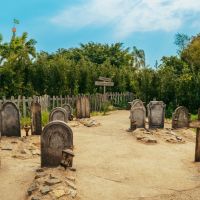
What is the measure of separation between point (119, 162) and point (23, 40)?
22.9 meters

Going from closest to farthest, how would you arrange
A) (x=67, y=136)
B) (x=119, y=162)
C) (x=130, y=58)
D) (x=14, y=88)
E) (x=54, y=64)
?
(x=67, y=136)
(x=119, y=162)
(x=14, y=88)
(x=54, y=64)
(x=130, y=58)

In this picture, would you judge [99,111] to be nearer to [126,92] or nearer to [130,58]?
[126,92]

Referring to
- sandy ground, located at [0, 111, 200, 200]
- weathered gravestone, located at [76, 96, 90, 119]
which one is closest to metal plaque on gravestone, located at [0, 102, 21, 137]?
sandy ground, located at [0, 111, 200, 200]

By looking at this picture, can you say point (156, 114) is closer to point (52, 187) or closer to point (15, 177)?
point (15, 177)

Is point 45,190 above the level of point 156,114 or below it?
below

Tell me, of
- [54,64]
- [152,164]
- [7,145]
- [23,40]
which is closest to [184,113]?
[152,164]

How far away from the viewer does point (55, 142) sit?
10.3m

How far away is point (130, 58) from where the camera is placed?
157 feet

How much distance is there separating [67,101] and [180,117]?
9.20 m

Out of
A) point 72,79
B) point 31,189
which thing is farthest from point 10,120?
point 72,79

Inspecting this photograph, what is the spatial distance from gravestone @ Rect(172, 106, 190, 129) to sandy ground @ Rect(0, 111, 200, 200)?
240 cm

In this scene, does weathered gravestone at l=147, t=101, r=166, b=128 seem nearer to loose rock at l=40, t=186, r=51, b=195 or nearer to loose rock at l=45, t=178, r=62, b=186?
loose rock at l=45, t=178, r=62, b=186

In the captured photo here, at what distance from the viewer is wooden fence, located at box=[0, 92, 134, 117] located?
69.0ft

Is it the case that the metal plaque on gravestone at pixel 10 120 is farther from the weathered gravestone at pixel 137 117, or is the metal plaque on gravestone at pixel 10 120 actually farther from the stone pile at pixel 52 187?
the stone pile at pixel 52 187
